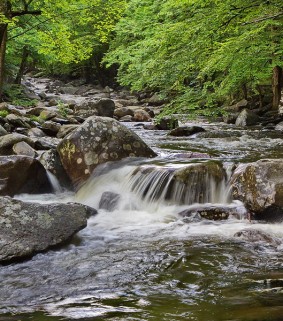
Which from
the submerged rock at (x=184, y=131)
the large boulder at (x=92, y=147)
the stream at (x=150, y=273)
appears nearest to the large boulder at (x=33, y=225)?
the stream at (x=150, y=273)

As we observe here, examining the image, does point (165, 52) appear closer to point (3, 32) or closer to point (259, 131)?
point (259, 131)

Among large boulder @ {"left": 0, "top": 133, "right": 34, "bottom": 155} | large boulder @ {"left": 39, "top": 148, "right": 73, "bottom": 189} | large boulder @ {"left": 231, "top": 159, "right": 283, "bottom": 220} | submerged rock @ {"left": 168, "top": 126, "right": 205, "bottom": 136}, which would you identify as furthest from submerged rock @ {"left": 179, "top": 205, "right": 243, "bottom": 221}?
submerged rock @ {"left": 168, "top": 126, "right": 205, "bottom": 136}

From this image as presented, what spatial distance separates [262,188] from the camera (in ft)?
18.6

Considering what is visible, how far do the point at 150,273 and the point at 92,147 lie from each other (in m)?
4.42

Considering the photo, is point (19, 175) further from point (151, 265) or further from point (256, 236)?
point (256, 236)

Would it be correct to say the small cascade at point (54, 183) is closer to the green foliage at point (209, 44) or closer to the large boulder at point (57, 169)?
the large boulder at point (57, 169)

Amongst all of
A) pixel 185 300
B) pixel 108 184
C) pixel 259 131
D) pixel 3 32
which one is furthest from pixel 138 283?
pixel 3 32

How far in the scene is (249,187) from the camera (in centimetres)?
592

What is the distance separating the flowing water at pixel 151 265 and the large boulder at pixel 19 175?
0.22 metres

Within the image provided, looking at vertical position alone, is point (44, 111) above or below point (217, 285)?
above

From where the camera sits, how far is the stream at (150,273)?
2775mm

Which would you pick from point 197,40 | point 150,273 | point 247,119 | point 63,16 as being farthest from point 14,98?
point 150,273

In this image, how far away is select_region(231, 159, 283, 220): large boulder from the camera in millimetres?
5512

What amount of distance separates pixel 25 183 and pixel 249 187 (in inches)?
158
